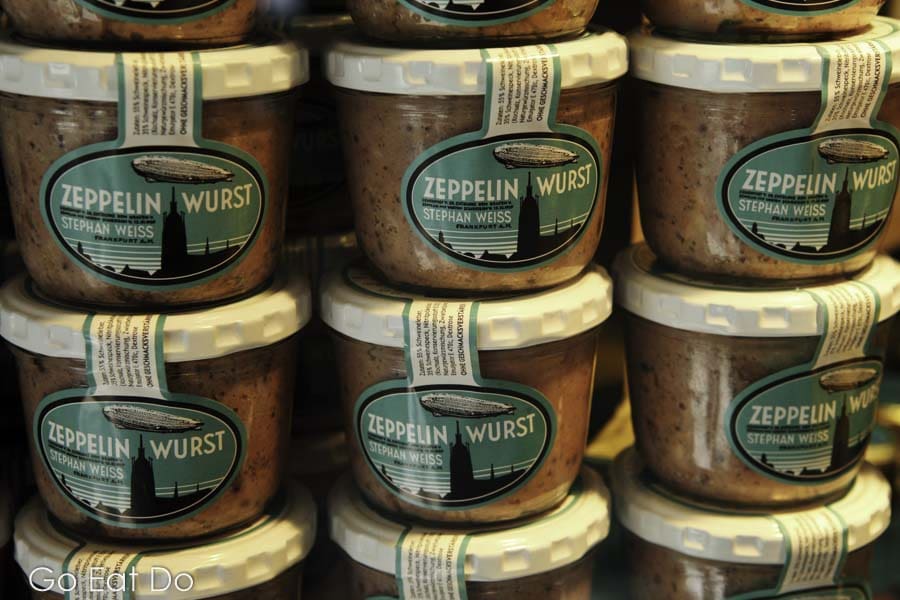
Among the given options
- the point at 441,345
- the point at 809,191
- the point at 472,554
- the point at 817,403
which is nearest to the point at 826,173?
the point at 809,191

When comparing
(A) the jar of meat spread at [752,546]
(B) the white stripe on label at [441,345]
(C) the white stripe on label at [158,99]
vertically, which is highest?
(C) the white stripe on label at [158,99]

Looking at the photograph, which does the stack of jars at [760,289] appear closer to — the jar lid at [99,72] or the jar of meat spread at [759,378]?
the jar of meat spread at [759,378]

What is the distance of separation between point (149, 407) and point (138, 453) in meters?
0.05

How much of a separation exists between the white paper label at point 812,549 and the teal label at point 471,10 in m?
0.67

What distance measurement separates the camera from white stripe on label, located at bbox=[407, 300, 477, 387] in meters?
1.17

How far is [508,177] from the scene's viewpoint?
1150 mm

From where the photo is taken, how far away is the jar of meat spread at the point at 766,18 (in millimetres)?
1190

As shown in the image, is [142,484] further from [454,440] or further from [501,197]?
[501,197]

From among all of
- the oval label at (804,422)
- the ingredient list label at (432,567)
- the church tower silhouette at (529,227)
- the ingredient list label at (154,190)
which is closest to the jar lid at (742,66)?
the church tower silhouette at (529,227)

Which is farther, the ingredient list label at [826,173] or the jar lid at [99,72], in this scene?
the ingredient list label at [826,173]

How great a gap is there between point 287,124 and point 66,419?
1.32 feet

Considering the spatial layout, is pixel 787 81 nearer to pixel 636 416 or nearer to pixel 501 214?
pixel 501 214

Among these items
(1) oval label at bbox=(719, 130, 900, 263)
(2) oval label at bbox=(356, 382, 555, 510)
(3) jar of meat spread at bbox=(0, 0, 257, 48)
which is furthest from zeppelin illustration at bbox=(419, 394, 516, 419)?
(3) jar of meat spread at bbox=(0, 0, 257, 48)

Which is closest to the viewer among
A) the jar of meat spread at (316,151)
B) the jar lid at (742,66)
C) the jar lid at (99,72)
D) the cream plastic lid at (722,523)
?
the jar lid at (99,72)
